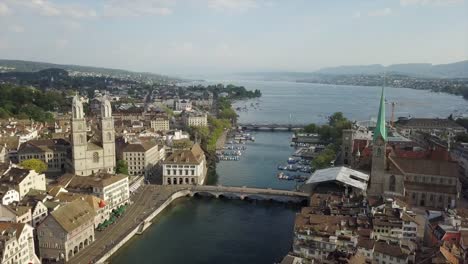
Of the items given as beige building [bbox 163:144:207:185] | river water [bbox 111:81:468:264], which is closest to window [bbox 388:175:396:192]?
river water [bbox 111:81:468:264]

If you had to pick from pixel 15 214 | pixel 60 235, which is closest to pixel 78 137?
pixel 15 214

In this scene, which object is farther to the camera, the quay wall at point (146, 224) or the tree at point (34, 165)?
the tree at point (34, 165)

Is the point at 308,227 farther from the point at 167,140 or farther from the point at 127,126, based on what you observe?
the point at 127,126

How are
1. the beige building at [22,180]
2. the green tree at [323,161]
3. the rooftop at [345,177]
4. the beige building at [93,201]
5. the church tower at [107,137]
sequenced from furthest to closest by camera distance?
1. the green tree at [323,161]
2. the church tower at [107,137]
3. the rooftop at [345,177]
4. the beige building at [22,180]
5. the beige building at [93,201]

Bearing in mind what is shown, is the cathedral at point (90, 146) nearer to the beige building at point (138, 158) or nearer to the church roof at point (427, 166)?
the beige building at point (138, 158)

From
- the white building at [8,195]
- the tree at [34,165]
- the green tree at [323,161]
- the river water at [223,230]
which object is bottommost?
Answer: the river water at [223,230]

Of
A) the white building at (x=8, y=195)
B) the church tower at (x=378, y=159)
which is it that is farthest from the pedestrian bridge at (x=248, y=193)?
the white building at (x=8, y=195)
